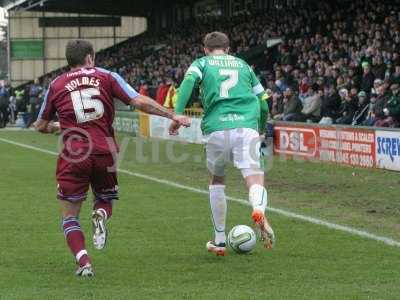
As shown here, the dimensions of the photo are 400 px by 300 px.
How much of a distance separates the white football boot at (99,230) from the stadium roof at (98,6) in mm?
42198

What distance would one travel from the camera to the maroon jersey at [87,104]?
275 inches

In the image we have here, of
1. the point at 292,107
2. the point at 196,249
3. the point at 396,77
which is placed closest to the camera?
the point at 196,249

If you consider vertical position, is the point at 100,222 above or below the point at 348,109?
below

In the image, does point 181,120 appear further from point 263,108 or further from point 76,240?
point 76,240

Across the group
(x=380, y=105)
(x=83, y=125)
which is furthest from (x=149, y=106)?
(x=380, y=105)

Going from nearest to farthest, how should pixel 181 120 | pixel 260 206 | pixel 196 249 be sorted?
pixel 181 120 → pixel 260 206 → pixel 196 249

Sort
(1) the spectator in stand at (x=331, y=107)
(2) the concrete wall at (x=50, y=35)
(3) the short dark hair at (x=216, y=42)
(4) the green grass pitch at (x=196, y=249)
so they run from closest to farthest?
(4) the green grass pitch at (x=196, y=249) < (3) the short dark hair at (x=216, y=42) < (1) the spectator in stand at (x=331, y=107) < (2) the concrete wall at (x=50, y=35)

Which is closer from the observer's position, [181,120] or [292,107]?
[181,120]

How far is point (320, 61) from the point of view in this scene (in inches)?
1054

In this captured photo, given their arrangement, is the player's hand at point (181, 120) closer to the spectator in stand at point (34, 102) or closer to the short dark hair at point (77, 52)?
the short dark hair at point (77, 52)

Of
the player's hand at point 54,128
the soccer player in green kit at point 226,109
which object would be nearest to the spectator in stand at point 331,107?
the soccer player in green kit at point 226,109

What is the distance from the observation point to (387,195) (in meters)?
12.9

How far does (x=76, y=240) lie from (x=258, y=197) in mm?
1502

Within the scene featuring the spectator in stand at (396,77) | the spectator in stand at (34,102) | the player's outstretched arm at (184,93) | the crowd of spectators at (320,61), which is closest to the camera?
the player's outstretched arm at (184,93)
